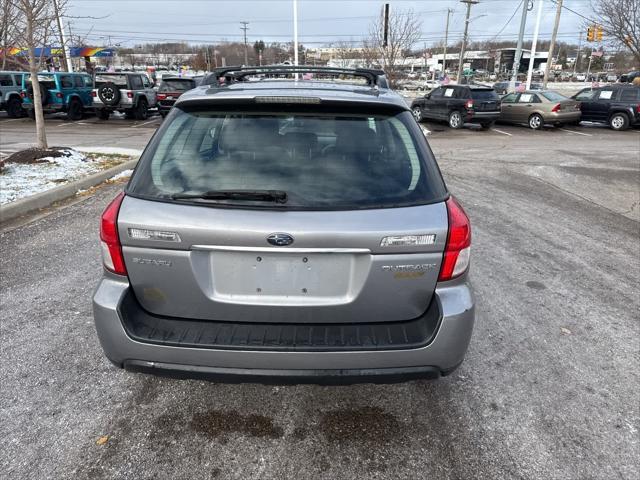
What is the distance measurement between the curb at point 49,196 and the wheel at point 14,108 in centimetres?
1636

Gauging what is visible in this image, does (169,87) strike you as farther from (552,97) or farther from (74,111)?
(552,97)

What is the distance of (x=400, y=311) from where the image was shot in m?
2.30

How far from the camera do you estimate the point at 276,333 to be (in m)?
2.26

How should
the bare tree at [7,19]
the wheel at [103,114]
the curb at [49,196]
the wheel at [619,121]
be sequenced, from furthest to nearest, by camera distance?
the wheel at [103,114], the wheel at [619,121], the bare tree at [7,19], the curb at [49,196]

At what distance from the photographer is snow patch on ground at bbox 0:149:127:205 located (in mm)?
7180

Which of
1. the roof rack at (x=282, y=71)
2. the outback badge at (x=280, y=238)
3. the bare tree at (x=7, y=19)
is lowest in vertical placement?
the outback badge at (x=280, y=238)

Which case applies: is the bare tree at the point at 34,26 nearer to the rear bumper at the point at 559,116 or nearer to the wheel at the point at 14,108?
the wheel at the point at 14,108

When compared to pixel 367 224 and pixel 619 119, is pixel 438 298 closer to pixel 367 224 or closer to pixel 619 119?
pixel 367 224

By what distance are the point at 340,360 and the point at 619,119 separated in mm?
21875

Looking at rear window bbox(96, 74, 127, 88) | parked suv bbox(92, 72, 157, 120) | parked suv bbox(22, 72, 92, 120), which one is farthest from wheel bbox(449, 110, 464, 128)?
parked suv bbox(22, 72, 92, 120)

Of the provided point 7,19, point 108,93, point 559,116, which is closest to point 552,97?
point 559,116

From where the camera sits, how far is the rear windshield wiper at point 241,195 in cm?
221

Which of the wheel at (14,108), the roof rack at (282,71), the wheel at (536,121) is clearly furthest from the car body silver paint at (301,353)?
the wheel at (14,108)

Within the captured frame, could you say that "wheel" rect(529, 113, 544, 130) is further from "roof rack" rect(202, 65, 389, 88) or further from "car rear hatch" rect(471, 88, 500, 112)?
"roof rack" rect(202, 65, 389, 88)
